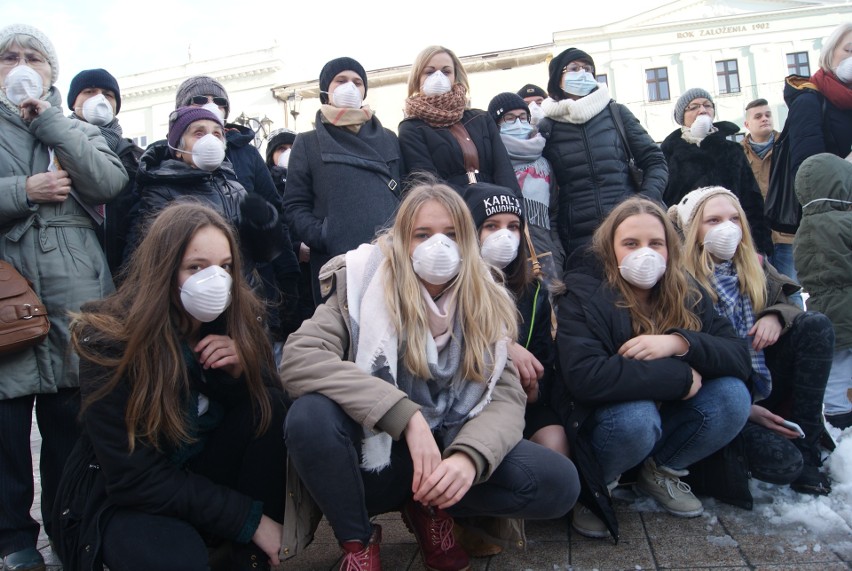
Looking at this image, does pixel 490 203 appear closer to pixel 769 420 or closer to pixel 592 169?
pixel 592 169

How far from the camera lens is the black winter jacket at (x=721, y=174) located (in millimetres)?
5082

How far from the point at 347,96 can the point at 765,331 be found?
104 inches

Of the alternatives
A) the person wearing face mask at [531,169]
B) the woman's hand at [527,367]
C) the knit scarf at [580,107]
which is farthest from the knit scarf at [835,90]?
the woman's hand at [527,367]

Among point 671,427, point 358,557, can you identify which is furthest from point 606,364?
point 358,557

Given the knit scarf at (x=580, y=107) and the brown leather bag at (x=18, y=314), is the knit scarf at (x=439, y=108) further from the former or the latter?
the brown leather bag at (x=18, y=314)

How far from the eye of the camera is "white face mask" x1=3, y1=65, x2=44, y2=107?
10.6 ft

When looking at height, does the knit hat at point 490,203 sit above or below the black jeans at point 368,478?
above

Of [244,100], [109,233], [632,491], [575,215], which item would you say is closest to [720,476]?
[632,491]

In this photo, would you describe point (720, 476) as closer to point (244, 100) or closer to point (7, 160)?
point (7, 160)

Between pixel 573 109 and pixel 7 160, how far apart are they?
3.33 metres

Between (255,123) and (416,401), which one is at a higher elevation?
(255,123)

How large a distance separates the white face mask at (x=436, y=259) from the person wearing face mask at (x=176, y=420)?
0.72 metres

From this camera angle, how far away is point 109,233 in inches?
141

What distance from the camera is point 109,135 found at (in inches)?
155
